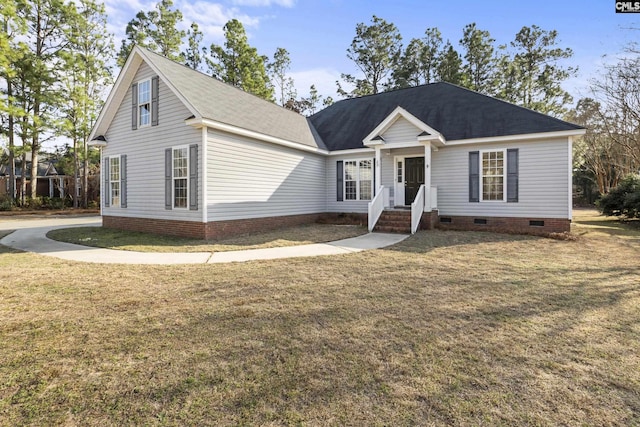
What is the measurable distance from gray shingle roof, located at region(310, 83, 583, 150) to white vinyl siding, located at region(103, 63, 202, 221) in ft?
23.9

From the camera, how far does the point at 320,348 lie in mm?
3121

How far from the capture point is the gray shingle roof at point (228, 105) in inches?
404

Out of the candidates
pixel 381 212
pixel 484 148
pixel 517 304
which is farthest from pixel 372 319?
pixel 484 148

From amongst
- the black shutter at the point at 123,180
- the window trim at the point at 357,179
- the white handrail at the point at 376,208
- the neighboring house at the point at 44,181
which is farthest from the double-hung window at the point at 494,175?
the neighboring house at the point at 44,181

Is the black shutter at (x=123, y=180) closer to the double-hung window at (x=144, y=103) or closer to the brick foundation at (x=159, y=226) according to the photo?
the brick foundation at (x=159, y=226)

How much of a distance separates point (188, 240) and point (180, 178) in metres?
2.18

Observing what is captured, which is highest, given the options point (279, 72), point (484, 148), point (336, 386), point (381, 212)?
point (279, 72)

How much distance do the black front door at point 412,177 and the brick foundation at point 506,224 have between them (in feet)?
5.02

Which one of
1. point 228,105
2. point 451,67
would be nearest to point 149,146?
point 228,105

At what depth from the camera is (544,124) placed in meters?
11.1

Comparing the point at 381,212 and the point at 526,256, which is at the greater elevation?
the point at 381,212

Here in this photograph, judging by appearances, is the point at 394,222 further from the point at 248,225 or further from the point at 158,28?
the point at 158,28

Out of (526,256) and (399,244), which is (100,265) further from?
(526,256)

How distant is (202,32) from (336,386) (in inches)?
1402
